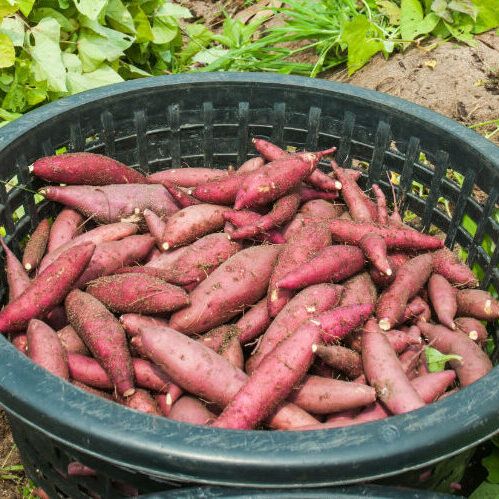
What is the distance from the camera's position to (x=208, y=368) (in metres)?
1.62

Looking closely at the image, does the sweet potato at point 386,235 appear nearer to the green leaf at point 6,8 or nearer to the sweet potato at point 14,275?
the sweet potato at point 14,275

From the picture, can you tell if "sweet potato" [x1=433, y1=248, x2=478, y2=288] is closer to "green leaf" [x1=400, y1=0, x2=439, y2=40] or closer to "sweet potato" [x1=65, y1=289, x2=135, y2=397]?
"sweet potato" [x1=65, y1=289, x2=135, y2=397]

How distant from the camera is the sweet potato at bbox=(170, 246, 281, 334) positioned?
1844 millimetres

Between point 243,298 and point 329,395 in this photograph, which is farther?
point 243,298

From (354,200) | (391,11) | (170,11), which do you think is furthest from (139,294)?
(391,11)

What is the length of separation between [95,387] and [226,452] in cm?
68

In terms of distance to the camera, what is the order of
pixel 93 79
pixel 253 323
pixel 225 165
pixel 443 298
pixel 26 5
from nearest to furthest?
pixel 253 323 → pixel 443 298 → pixel 225 165 → pixel 26 5 → pixel 93 79

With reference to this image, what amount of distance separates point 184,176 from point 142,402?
97 centimetres

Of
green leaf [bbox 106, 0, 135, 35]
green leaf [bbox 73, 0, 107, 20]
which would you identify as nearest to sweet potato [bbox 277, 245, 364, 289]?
green leaf [bbox 73, 0, 107, 20]

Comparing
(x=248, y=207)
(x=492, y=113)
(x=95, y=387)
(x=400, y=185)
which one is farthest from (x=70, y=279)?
(x=492, y=113)

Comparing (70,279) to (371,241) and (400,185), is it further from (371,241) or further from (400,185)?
(400,185)

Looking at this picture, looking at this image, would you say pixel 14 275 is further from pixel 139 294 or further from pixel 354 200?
pixel 354 200

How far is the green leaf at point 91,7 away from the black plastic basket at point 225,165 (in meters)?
1.21

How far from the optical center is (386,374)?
162cm
